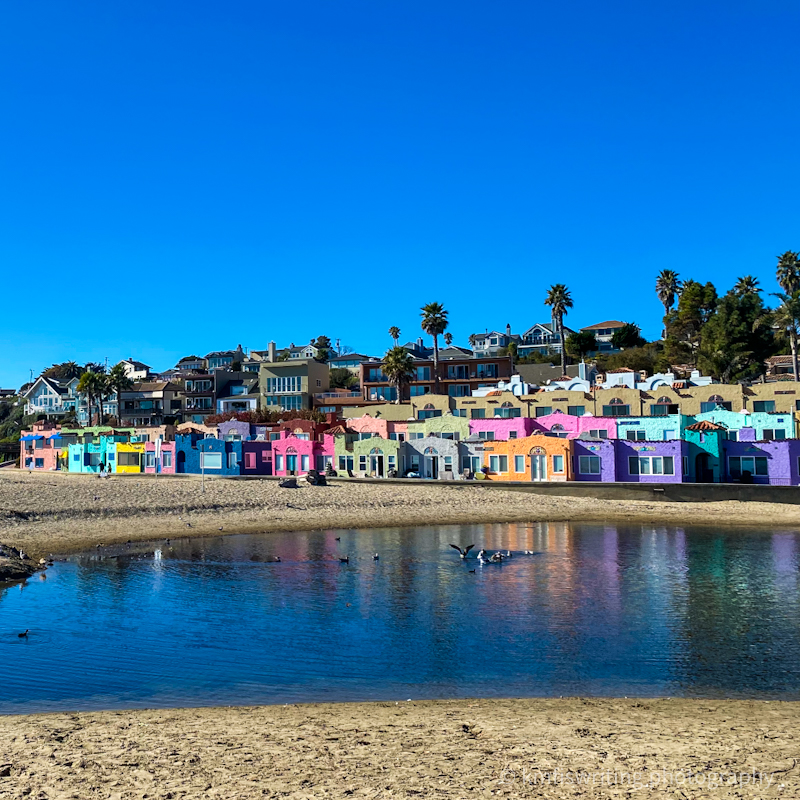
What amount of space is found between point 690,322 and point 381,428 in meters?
54.6

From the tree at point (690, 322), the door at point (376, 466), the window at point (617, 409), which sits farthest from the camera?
the tree at point (690, 322)

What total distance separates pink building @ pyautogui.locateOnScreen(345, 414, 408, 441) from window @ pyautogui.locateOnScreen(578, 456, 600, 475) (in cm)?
1727

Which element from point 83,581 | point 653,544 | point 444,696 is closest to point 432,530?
point 653,544

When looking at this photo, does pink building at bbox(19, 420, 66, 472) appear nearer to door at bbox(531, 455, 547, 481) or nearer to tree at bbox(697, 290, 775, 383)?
door at bbox(531, 455, 547, 481)

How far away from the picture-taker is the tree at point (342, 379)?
4975 inches

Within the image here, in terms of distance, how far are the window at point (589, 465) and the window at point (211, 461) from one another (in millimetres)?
36684

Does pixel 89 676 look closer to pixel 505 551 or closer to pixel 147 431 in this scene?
pixel 505 551

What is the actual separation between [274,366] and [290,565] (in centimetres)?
7732

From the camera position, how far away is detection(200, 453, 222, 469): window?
77.3 m

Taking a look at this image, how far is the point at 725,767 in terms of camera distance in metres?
11.7

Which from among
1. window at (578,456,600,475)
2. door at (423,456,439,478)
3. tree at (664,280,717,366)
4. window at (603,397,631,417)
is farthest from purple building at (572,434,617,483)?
tree at (664,280,717,366)

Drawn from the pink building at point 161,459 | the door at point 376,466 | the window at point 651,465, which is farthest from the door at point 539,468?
the pink building at point 161,459

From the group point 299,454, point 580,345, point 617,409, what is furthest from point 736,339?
point 299,454

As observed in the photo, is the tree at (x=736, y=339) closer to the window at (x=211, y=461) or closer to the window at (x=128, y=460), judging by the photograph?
the window at (x=211, y=461)
